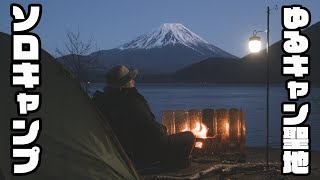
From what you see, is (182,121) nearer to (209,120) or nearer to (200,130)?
(200,130)

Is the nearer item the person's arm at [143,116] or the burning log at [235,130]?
the person's arm at [143,116]

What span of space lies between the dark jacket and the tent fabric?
147 cm

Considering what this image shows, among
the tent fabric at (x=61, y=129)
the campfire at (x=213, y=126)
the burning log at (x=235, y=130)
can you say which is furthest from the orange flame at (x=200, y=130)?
the tent fabric at (x=61, y=129)

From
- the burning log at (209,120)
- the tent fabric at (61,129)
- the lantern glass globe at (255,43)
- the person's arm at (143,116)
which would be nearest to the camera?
the tent fabric at (61,129)

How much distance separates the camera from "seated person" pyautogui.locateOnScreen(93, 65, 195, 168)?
832 centimetres

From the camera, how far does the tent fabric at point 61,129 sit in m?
6.25

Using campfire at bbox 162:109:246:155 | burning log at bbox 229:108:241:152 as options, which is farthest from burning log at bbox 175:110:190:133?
burning log at bbox 229:108:241:152

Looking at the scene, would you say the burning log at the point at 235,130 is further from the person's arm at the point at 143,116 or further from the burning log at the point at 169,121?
the person's arm at the point at 143,116

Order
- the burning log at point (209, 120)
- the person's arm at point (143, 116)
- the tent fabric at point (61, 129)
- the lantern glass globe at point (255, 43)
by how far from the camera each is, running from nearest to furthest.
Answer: the tent fabric at point (61, 129) < the person's arm at point (143, 116) < the lantern glass globe at point (255, 43) < the burning log at point (209, 120)

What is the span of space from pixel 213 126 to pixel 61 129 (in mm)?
4825

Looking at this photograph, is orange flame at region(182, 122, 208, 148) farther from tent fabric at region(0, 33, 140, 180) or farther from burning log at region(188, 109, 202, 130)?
tent fabric at region(0, 33, 140, 180)

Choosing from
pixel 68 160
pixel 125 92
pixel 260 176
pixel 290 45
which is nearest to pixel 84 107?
pixel 68 160

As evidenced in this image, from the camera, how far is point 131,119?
8367mm

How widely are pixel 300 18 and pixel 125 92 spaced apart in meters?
3.27
